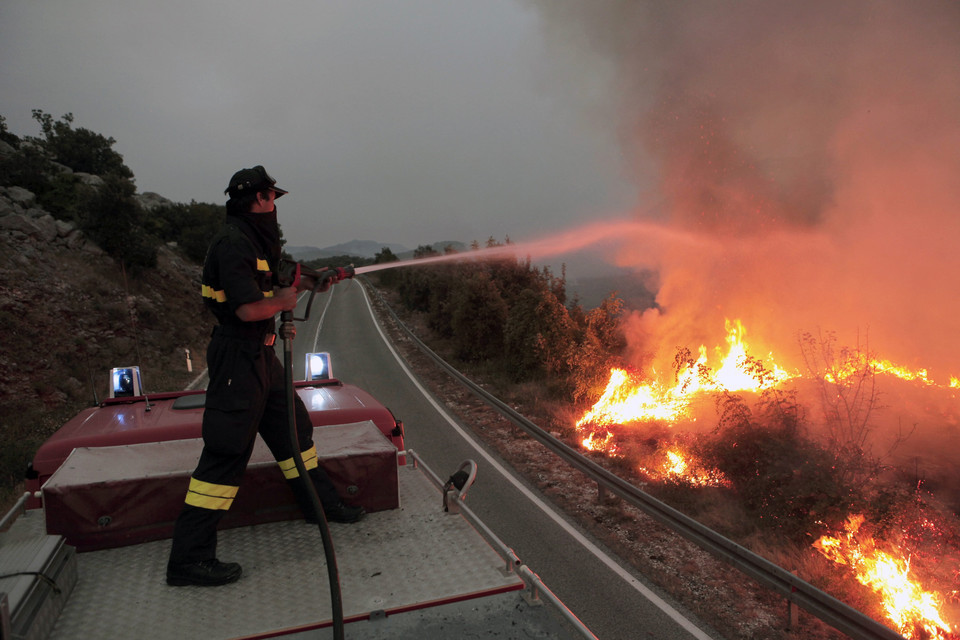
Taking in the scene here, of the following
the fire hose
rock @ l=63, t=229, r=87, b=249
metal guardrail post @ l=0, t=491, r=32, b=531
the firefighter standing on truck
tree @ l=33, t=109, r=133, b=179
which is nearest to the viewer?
the fire hose

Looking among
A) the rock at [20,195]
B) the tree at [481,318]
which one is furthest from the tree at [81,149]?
the tree at [481,318]

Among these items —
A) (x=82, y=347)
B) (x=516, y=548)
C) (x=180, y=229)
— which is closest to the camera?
(x=516, y=548)

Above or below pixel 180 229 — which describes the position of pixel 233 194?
below

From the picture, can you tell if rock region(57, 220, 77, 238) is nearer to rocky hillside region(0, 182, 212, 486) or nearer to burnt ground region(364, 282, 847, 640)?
rocky hillside region(0, 182, 212, 486)

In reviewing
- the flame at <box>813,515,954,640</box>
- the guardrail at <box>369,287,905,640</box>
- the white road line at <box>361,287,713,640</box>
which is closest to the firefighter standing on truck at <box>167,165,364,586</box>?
the white road line at <box>361,287,713,640</box>

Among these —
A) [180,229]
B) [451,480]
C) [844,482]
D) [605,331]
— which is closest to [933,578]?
[844,482]

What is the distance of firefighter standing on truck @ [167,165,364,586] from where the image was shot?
2480 millimetres

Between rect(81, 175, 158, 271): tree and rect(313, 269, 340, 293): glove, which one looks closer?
rect(313, 269, 340, 293): glove

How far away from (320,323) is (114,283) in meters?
8.87

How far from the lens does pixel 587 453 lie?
8.39 metres

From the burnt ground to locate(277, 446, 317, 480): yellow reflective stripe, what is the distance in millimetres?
3489

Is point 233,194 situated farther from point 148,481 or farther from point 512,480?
→ point 512,480

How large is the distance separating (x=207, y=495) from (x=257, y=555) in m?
0.36

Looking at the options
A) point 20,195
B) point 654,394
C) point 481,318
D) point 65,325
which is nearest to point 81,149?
point 20,195
